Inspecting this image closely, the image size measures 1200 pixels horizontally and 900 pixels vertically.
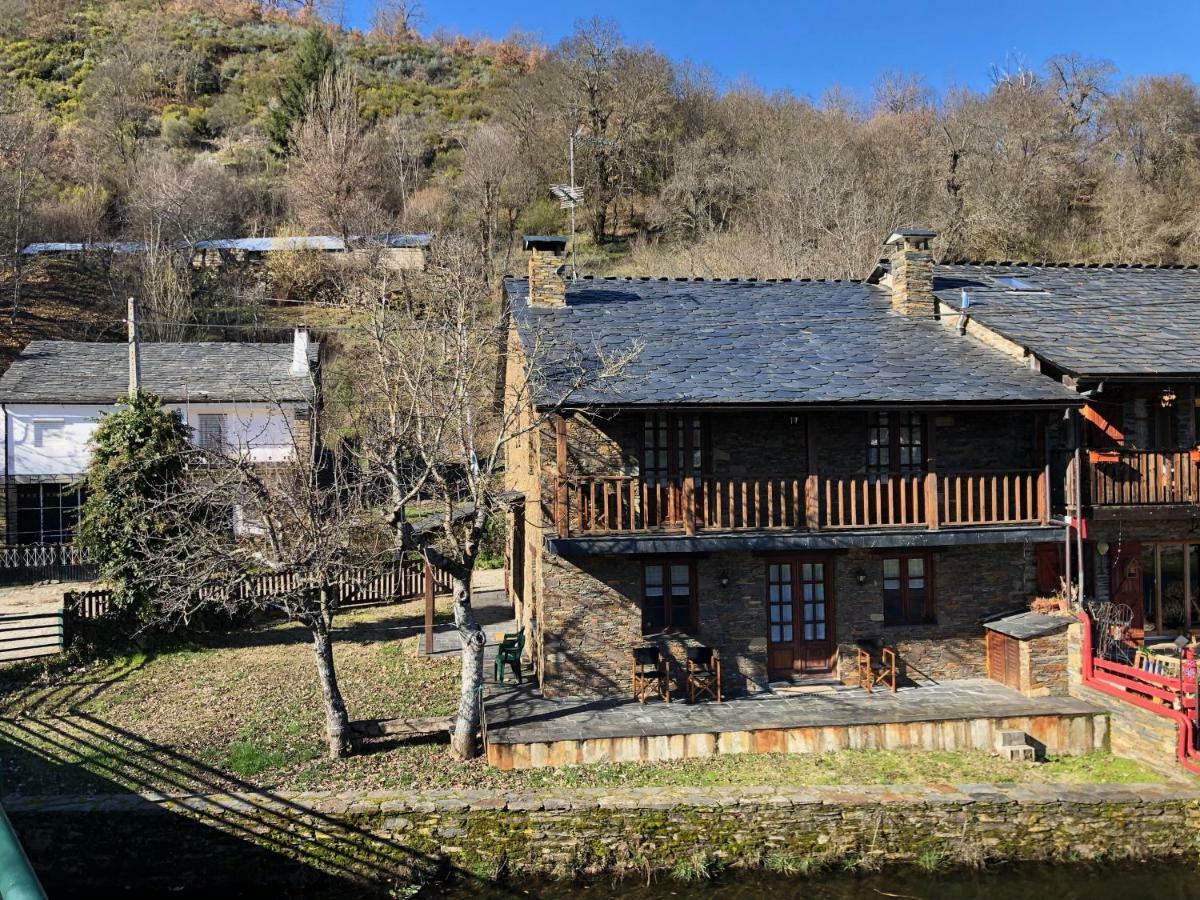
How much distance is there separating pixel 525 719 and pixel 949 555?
25.8ft

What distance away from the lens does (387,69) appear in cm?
7894

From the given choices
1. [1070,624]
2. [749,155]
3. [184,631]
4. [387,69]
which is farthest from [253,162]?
A: [1070,624]

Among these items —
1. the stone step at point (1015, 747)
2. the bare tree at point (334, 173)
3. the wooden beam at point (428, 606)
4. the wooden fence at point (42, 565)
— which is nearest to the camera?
the stone step at point (1015, 747)

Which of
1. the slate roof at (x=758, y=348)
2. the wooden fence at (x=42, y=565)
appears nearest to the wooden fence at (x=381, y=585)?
the wooden fence at (x=42, y=565)

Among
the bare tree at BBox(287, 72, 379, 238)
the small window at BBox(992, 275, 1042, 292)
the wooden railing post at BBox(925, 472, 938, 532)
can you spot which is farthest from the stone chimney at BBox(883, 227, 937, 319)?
the bare tree at BBox(287, 72, 379, 238)

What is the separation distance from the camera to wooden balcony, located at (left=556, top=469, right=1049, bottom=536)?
1322 cm

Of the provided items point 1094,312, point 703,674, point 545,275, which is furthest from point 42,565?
point 1094,312

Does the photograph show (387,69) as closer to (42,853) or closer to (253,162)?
(253,162)

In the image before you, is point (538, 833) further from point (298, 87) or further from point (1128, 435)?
point (298, 87)

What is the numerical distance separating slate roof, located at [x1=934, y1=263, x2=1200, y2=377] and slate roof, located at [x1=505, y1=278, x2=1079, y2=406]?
0.70m

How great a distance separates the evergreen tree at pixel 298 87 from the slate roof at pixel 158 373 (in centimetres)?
2823

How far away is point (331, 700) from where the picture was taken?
11.8m

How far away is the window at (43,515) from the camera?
1027 inches

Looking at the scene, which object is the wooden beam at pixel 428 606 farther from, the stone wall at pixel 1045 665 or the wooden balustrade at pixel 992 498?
the stone wall at pixel 1045 665
